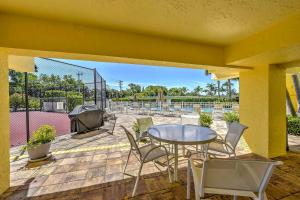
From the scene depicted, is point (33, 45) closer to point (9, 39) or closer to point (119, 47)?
point (9, 39)

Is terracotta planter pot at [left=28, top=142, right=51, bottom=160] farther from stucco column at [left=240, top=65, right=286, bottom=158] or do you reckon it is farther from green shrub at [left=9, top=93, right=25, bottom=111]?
stucco column at [left=240, top=65, right=286, bottom=158]

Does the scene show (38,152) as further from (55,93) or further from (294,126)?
(294,126)

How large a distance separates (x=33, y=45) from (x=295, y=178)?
4.06 m

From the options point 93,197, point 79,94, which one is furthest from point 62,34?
point 79,94

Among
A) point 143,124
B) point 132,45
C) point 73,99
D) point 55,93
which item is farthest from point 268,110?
point 55,93

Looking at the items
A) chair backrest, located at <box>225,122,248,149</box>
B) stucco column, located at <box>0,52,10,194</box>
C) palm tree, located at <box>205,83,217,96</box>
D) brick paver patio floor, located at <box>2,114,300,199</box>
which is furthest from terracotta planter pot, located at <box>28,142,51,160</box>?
palm tree, located at <box>205,83,217,96</box>

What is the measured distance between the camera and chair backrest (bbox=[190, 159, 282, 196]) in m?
1.09

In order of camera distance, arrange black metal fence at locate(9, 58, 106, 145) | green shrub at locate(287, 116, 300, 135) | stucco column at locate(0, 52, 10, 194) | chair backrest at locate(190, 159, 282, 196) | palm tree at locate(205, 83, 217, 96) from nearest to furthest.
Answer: chair backrest at locate(190, 159, 282, 196), stucco column at locate(0, 52, 10, 194), green shrub at locate(287, 116, 300, 135), black metal fence at locate(9, 58, 106, 145), palm tree at locate(205, 83, 217, 96)

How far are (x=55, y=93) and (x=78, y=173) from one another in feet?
20.1

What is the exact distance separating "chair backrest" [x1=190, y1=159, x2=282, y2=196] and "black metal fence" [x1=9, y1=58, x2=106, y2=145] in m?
5.01

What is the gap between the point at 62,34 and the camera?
201 centimetres

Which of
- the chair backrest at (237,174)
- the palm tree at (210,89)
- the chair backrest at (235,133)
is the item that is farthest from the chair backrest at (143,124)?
the palm tree at (210,89)

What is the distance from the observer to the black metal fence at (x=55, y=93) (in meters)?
5.25

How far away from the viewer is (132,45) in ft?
7.70
